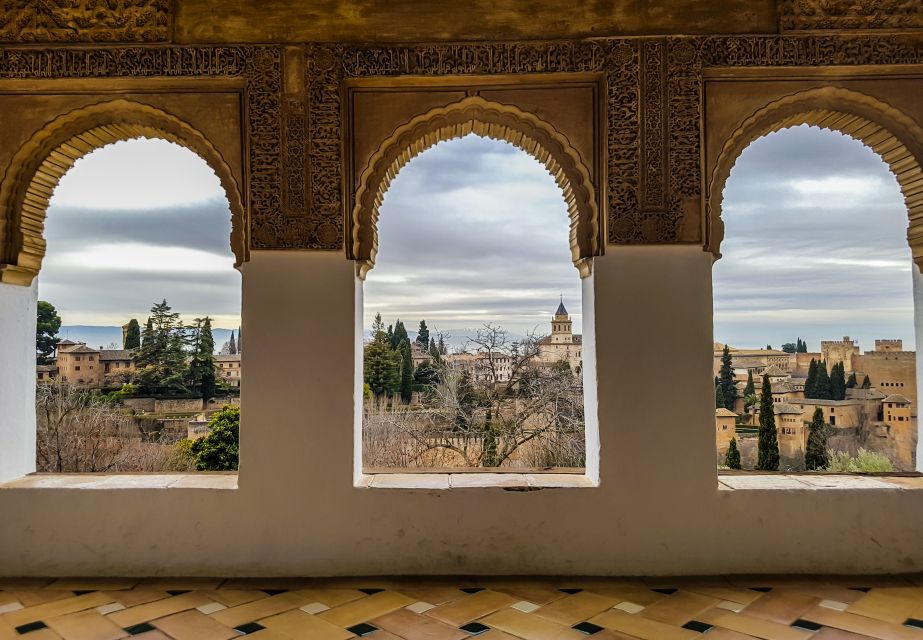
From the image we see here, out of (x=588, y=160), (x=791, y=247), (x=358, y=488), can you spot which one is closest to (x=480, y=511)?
(x=358, y=488)

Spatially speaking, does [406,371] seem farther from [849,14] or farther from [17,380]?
[849,14]

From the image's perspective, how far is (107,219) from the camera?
14.8 feet

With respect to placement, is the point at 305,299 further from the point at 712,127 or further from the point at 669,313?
the point at 712,127

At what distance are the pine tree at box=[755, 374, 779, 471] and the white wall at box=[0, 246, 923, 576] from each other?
1403 millimetres

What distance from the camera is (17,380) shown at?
2902 millimetres

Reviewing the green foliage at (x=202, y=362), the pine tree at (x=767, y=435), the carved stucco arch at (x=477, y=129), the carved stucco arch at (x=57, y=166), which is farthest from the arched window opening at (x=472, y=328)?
the carved stucco arch at (x=57, y=166)

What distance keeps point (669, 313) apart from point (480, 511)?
→ 1437mm

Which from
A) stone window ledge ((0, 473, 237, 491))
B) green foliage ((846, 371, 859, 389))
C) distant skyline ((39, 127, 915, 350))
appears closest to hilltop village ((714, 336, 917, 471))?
green foliage ((846, 371, 859, 389))

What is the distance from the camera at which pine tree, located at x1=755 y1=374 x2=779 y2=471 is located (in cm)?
404

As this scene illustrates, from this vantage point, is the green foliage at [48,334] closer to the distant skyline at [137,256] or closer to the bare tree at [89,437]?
the distant skyline at [137,256]

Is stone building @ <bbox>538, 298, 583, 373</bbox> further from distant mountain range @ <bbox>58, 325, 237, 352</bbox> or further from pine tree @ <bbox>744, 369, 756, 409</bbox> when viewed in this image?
distant mountain range @ <bbox>58, 325, 237, 352</bbox>

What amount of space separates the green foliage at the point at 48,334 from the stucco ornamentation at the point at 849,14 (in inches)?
212

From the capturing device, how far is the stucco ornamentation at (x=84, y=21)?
2748 millimetres

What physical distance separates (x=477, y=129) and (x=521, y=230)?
9.63 ft
